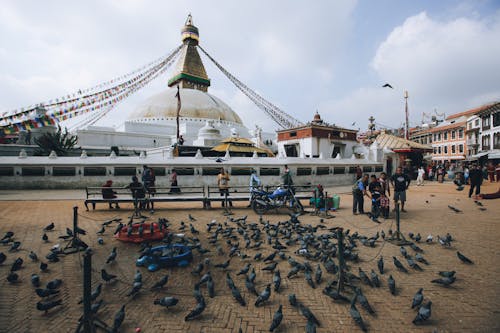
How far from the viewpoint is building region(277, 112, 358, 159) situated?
27.5m

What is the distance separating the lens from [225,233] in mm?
6410

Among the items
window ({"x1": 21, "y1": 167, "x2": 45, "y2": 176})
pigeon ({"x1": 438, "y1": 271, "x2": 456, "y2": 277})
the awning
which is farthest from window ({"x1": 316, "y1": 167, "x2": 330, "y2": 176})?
the awning

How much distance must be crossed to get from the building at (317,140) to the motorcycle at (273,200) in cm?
1712

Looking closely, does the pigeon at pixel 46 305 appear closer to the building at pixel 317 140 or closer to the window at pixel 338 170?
the window at pixel 338 170

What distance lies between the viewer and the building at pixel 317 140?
27.5 metres

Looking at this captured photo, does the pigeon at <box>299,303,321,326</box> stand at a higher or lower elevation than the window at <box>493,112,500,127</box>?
lower

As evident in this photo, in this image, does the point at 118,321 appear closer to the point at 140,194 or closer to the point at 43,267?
the point at 43,267

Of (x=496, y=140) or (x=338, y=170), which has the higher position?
(x=496, y=140)

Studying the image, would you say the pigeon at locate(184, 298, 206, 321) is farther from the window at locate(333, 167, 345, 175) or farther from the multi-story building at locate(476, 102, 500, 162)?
the multi-story building at locate(476, 102, 500, 162)

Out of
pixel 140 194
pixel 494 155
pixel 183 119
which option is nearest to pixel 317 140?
pixel 494 155

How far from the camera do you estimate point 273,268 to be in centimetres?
449

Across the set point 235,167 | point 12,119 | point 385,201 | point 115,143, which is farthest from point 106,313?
point 115,143

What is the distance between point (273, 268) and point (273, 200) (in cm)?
519

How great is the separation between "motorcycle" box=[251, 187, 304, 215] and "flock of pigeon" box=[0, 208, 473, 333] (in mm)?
2075
